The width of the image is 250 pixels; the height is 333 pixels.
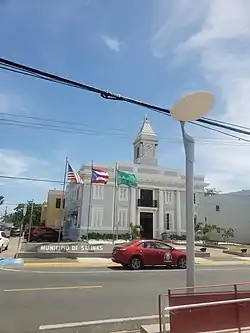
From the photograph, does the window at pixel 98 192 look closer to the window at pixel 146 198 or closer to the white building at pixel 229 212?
the window at pixel 146 198

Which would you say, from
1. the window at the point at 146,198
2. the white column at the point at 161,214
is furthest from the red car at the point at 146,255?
the window at the point at 146,198

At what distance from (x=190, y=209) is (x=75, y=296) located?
518 centimetres

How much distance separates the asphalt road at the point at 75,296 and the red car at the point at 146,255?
2155mm

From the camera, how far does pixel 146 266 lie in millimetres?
17828

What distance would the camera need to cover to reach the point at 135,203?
135 feet

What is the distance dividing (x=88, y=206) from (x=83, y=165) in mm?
4921

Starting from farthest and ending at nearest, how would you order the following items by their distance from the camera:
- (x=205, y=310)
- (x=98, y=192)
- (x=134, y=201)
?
(x=134, y=201) < (x=98, y=192) < (x=205, y=310)

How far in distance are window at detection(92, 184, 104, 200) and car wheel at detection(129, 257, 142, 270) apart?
22.6 meters

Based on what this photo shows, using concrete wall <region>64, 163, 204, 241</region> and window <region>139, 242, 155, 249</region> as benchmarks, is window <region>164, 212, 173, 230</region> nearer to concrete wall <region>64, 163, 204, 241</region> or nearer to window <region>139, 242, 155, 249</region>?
concrete wall <region>64, 163, 204, 241</region>

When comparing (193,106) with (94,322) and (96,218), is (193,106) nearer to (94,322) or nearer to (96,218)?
(94,322)

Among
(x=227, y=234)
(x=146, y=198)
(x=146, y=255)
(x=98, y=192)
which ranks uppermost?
(x=98, y=192)

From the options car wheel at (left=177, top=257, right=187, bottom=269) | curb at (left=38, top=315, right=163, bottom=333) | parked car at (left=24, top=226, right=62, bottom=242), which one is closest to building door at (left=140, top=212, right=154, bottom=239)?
parked car at (left=24, top=226, right=62, bottom=242)

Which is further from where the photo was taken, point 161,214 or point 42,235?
point 161,214

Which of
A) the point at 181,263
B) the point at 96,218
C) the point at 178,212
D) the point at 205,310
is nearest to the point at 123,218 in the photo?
the point at 96,218
